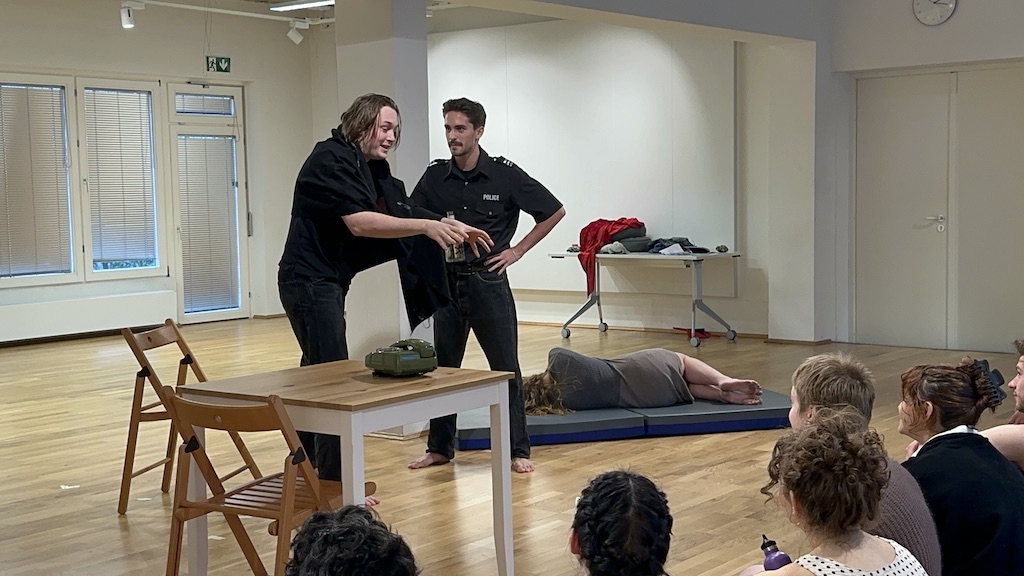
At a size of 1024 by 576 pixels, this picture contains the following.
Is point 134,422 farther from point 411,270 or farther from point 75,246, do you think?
point 75,246

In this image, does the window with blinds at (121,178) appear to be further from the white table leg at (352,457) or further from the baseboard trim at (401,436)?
the white table leg at (352,457)

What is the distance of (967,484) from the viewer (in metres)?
2.65

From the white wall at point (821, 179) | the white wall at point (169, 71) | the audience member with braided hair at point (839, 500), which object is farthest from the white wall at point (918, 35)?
the audience member with braided hair at point (839, 500)

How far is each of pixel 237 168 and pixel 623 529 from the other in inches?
475

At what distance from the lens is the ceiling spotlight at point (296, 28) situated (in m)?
12.6

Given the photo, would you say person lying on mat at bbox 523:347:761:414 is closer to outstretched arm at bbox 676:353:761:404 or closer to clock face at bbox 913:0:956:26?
outstretched arm at bbox 676:353:761:404

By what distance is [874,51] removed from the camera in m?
9.72

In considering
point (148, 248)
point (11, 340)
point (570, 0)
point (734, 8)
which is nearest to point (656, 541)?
point (570, 0)

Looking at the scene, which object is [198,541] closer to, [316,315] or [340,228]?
[316,315]

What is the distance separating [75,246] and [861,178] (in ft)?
25.3

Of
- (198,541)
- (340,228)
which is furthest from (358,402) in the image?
(340,228)

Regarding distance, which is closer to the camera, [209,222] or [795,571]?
[795,571]

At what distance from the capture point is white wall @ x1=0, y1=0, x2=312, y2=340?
11.2 meters

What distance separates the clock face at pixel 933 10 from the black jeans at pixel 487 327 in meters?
5.47
